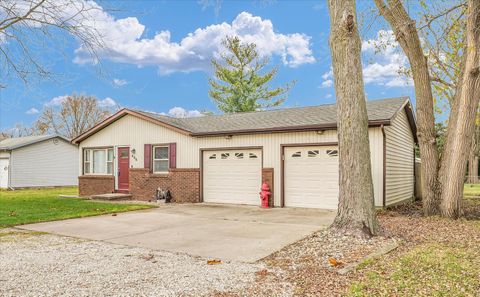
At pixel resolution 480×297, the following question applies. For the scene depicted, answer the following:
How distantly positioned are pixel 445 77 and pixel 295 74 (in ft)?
54.4

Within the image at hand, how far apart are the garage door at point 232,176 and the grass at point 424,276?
7.68 meters

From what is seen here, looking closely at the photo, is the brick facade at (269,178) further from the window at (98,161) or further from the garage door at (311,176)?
the window at (98,161)

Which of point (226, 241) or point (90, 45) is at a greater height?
point (90, 45)


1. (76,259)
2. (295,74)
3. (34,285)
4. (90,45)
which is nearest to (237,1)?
(90,45)

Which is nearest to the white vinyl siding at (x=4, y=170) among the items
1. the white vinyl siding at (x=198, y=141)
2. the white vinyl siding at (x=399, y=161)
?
the white vinyl siding at (x=198, y=141)

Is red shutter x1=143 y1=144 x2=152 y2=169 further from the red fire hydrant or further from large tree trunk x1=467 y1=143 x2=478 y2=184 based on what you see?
large tree trunk x1=467 y1=143 x2=478 y2=184

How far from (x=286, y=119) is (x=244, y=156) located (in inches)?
79.9

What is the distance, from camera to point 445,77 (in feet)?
57.5

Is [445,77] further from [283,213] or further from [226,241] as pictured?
[226,241]

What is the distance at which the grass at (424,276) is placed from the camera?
3.94m

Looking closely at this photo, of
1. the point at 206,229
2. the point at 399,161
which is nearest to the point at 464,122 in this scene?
the point at 399,161

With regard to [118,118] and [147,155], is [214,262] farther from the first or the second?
[118,118]

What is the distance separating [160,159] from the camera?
50.3ft

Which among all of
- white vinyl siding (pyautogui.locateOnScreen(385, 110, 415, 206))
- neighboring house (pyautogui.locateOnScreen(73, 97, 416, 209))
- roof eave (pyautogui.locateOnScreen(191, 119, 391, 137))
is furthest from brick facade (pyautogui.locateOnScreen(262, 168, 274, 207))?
white vinyl siding (pyautogui.locateOnScreen(385, 110, 415, 206))
